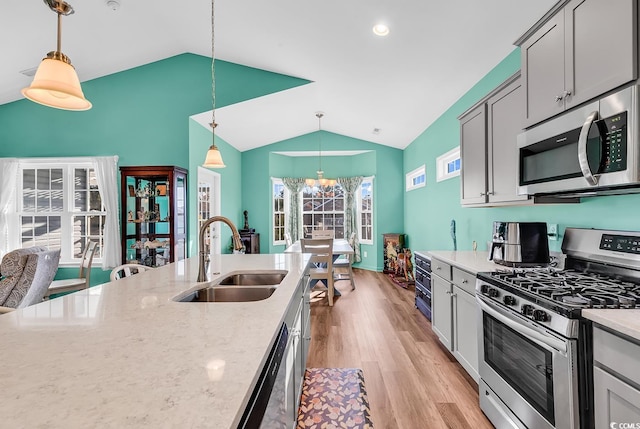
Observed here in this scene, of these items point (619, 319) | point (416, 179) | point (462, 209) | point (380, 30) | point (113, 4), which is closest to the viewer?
point (619, 319)

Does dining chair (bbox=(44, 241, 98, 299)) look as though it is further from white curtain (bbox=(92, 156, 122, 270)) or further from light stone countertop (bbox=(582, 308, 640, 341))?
light stone countertop (bbox=(582, 308, 640, 341))

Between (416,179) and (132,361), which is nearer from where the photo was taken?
(132,361)

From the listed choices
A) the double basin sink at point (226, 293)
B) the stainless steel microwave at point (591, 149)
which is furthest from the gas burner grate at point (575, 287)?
the double basin sink at point (226, 293)

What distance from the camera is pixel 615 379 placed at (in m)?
1.14

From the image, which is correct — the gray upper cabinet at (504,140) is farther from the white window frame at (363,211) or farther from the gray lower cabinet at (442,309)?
the white window frame at (363,211)

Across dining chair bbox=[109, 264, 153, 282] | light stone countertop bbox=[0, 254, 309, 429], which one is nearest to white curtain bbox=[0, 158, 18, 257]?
dining chair bbox=[109, 264, 153, 282]

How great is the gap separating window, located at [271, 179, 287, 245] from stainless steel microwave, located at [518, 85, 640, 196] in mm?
5921

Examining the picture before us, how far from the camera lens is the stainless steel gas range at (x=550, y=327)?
1291mm

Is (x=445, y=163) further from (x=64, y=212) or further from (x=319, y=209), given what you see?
(x=64, y=212)

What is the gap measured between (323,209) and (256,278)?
18.4 feet

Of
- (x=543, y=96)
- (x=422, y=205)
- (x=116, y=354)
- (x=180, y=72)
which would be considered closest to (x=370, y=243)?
(x=422, y=205)

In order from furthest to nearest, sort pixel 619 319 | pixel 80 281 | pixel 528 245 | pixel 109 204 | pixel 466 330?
pixel 109 204
pixel 80 281
pixel 466 330
pixel 528 245
pixel 619 319

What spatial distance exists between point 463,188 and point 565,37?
1586 millimetres

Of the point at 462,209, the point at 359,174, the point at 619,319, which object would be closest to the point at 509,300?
the point at 619,319
